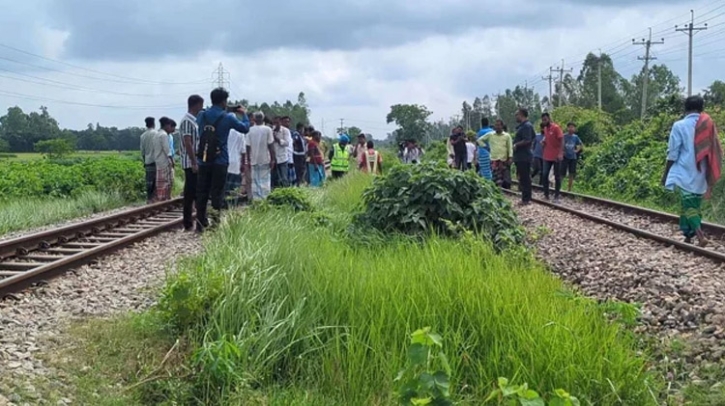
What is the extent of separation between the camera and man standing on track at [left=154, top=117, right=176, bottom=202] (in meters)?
14.1

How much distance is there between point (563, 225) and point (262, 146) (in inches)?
220

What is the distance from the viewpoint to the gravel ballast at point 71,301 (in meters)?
4.10

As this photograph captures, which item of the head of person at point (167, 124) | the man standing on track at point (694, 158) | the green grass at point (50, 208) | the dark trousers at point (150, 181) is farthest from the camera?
the dark trousers at point (150, 181)

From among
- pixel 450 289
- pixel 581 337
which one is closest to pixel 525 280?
pixel 450 289

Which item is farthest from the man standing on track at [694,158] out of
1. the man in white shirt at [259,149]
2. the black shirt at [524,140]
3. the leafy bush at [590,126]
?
the leafy bush at [590,126]

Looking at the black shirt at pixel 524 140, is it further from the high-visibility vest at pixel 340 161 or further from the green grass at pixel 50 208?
the green grass at pixel 50 208

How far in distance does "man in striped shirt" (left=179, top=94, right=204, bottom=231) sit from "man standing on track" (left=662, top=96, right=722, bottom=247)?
20.3 ft

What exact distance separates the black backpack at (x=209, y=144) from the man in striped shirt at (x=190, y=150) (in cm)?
26

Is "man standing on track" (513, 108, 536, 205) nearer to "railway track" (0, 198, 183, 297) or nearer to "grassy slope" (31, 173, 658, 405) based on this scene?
"railway track" (0, 198, 183, 297)

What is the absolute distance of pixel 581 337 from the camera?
4.11 meters

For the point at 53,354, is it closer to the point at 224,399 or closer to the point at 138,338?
the point at 138,338

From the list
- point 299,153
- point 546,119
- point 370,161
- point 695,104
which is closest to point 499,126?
point 546,119

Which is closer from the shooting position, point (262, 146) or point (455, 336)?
point (455, 336)

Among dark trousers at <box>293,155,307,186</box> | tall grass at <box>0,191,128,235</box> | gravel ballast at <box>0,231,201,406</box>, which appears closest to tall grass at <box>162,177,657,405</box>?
gravel ballast at <box>0,231,201,406</box>
